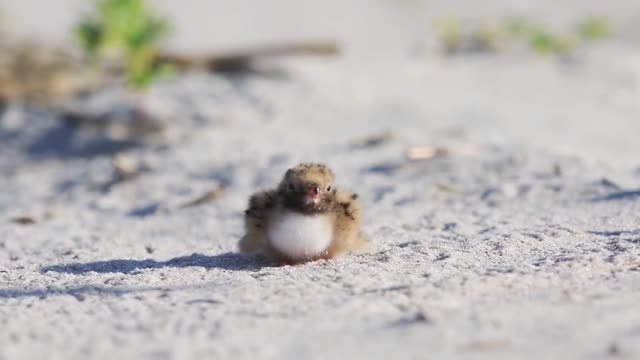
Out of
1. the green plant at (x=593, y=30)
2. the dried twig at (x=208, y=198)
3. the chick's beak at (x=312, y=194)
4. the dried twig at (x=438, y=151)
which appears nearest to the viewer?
the chick's beak at (x=312, y=194)

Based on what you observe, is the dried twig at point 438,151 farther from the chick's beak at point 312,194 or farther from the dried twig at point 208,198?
the chick's beak at point 312,194

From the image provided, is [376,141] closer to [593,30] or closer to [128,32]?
[128,32]

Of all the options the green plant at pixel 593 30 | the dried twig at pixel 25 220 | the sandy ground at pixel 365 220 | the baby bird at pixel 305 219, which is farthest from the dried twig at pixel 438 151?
the green plant at pixel 593 30

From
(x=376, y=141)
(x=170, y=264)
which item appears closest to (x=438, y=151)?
(x=376, y=141)

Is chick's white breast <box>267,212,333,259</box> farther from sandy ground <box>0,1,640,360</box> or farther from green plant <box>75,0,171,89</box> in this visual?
green plant <box>75,0,171,89</box>

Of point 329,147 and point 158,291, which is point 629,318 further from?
point 329,147

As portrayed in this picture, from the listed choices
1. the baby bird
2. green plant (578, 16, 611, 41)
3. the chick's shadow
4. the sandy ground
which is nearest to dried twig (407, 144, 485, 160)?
the sandy ground
